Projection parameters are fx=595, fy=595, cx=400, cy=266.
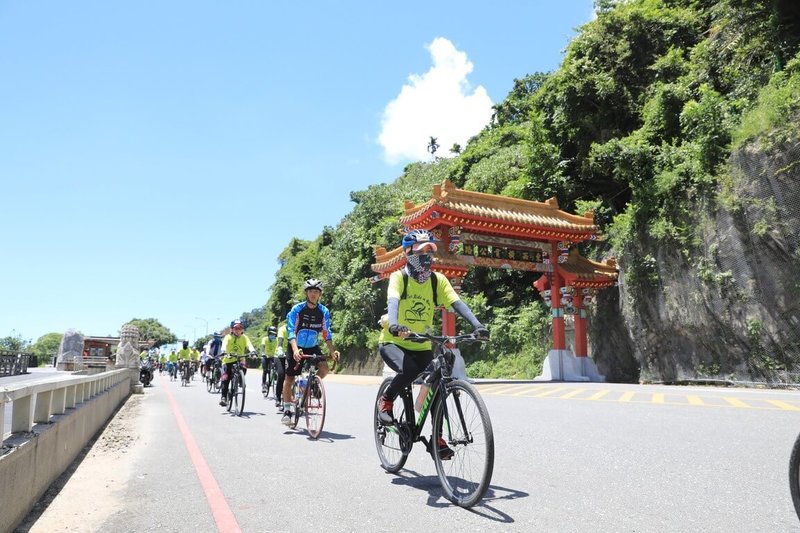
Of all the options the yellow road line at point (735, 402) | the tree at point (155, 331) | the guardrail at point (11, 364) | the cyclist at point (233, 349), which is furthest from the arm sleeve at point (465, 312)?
the tree at point (155, 331)

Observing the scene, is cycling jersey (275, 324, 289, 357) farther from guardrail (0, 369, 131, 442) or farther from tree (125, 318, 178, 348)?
tree (125, 318, 178, 348)

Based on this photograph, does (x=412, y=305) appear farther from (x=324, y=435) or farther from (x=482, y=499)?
(x=324, y=435)

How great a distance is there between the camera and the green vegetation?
821 inches

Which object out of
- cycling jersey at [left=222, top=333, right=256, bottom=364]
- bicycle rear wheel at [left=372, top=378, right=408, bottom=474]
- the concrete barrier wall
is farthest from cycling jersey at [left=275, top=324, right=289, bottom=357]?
bicycle rear wheel at [left=372, top=378, right=408, bottom=474]

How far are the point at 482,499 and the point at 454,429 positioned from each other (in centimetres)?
52

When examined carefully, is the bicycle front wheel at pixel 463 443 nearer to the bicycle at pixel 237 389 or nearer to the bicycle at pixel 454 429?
the bicycle at pixel 454 429

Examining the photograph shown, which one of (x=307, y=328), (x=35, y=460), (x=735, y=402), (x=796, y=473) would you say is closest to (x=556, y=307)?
(x=735, y=402)

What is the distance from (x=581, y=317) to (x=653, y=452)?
19.5 meters

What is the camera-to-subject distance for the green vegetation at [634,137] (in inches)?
821

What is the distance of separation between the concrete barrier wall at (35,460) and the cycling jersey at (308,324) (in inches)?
109

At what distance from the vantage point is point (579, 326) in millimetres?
24922

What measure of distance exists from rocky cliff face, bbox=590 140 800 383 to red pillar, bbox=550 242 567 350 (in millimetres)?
2570

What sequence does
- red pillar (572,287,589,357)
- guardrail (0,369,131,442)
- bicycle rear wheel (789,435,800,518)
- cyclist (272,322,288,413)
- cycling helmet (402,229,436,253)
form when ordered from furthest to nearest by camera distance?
red pillar (572,287,589,357)
cyclist (272,322,288,413)
cycling helmet (402,229,436,253)
guardrail (0,369,131,442)
bicycle rear wheel (789,435,800,518)

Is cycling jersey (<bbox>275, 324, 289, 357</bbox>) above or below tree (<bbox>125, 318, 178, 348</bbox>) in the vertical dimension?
below
